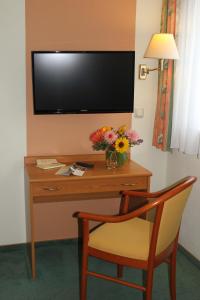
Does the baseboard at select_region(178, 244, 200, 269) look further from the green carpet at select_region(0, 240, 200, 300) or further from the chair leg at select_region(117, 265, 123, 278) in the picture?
the chair leg at select_region(117, 265, 123, 278)

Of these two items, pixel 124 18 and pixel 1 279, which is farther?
pixel 124 18

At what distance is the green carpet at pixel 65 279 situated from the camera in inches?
101

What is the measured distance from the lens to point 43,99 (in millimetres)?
2871

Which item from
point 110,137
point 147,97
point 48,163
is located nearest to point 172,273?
point 110,137

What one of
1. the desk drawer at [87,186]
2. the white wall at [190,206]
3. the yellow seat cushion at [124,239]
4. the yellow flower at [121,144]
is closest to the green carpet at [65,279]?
the white wall at [190,206]

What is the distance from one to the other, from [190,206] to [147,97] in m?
0.98

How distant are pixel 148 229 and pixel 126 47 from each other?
152 centimetres

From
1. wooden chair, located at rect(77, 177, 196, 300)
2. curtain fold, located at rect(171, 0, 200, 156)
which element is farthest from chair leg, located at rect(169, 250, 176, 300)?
curtain fold, located at rect(171, 0, 200, 156)

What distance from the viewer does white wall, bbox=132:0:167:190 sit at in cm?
311

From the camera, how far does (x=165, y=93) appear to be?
10.0ft

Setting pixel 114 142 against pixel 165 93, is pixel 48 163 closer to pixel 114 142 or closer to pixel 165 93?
pixel 114 142

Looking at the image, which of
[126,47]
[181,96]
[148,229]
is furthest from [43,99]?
[148,229]

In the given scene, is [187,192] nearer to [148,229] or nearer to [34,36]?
[148,229]

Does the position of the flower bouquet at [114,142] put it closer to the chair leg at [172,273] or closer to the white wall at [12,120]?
the white wall at [12,120]
